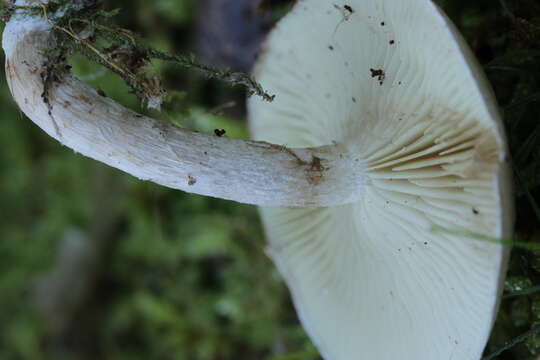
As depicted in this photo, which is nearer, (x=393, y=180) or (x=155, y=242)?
(x=393, y=180)

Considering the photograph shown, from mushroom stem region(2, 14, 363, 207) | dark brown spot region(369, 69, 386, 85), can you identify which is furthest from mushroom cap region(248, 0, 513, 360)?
mushroom stem region(2, 14, 363, 207)

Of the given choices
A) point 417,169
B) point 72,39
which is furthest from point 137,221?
point 417,169

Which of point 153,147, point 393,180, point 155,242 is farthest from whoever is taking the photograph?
point 155,242

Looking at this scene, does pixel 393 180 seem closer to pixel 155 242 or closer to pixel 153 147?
pixel 153 147

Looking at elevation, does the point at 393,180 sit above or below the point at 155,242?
below

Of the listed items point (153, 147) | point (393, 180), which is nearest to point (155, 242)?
point (153, 147)

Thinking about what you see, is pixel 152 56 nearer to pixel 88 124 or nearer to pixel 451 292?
pixel 88 124

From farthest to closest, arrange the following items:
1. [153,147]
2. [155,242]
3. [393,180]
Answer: [155,242], [393,180], [153,147]

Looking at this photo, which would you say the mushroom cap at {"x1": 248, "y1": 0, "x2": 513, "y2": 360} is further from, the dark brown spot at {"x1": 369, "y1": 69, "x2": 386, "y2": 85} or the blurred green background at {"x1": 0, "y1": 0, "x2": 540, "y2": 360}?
the blurred green background at {"x1": 0, "y1": 0, "x2": 540, "y2": 360}
